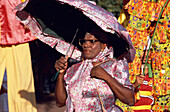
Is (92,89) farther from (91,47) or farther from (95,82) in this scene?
(91,47)

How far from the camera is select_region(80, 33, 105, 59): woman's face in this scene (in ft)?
9.28

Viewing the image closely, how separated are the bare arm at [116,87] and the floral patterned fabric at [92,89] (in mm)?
68

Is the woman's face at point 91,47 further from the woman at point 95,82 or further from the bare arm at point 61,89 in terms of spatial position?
the bare arm at point 61,89

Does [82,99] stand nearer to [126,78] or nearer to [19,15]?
[126,78]

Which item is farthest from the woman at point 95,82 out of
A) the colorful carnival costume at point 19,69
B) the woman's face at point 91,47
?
the colorful carnival costume at point 19,69

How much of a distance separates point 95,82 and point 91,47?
1.15 feet

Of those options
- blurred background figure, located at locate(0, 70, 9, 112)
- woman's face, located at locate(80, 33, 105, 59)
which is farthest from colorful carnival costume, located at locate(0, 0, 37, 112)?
woman's face, located at locate(80, 33, 105, 59)

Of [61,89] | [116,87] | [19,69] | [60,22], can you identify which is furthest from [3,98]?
[116,87]

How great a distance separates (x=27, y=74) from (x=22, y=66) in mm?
143

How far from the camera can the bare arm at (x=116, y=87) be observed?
2607 millimetres

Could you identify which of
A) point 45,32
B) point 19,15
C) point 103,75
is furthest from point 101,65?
point 19,15

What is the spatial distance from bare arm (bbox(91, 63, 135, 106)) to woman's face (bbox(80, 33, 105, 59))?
219 millimetres

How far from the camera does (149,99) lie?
15.1 feet

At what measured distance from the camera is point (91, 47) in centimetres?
283
